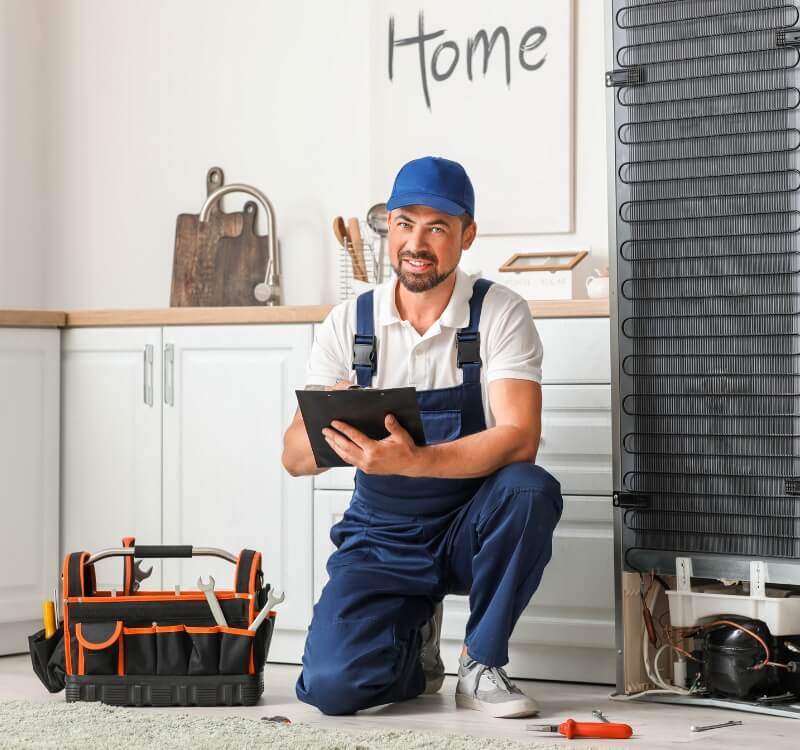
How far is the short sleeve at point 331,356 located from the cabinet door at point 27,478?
0.98m

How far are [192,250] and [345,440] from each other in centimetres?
156

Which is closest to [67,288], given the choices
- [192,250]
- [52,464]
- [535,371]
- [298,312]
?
[192,250]

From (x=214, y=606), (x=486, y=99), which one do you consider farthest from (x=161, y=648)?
(x=486, y=99)

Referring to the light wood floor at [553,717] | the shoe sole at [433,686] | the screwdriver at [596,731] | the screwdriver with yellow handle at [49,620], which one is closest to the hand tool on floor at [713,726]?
the light wood floor at [553,717]

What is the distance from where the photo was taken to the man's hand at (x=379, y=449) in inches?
98.7

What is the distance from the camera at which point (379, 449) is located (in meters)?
2.51

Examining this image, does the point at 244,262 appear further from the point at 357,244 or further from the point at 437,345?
the point at 437,345

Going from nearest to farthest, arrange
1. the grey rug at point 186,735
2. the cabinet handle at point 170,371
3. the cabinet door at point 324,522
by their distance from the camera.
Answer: the grey rug at point 186,735
the cabinet door at point 324,522
the cabinet handle at point 170,371

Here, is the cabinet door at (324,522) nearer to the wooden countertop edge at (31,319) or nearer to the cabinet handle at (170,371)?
the cabinet handle at (170,371)

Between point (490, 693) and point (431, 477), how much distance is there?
44 centimetres

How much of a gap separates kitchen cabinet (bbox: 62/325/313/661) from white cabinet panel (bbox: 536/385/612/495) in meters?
0.62

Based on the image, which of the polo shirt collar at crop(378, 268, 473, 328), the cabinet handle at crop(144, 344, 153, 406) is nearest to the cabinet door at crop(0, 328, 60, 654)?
the cabinet handle at crop(144, 344, 153, 406)

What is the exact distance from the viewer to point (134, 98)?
4098 mm

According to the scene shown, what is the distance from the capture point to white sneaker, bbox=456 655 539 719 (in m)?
2.54
